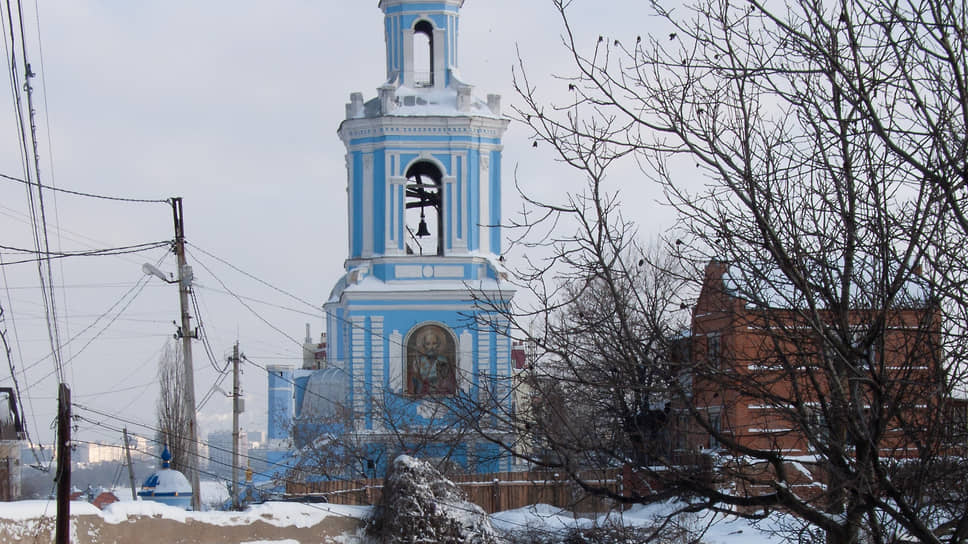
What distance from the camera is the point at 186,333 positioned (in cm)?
2319

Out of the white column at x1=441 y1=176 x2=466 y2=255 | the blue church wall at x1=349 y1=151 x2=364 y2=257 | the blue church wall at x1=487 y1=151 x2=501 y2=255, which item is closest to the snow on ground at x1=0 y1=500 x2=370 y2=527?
the white column at x1=441 y1=176 x2=466 y2=255

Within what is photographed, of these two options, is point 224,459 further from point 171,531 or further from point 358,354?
point 171,531

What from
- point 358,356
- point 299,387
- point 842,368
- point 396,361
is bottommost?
point 842,368

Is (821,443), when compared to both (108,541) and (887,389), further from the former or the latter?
(108,541)

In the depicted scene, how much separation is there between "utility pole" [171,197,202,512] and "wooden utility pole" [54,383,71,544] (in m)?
8.39

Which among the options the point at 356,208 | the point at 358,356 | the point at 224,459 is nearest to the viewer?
the point at 358,356

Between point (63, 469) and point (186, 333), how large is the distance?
9.17m

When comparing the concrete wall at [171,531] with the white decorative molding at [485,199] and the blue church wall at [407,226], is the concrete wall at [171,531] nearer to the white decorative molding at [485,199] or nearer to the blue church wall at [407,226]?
the blue church wall at [407,226]

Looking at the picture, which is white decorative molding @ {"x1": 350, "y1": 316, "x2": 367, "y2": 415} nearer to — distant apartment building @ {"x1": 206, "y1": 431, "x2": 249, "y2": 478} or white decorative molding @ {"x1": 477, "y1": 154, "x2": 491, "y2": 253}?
distant apartment building @ {"x1": 206, "y1": 431, "x2": 249, "y2": 478}

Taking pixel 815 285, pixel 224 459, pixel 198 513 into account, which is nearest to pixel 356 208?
pixel 198 513

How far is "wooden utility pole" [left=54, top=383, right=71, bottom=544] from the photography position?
14.1m

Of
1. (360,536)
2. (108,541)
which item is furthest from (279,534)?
(108,541)

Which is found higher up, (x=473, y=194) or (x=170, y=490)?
(x=473, y=194)

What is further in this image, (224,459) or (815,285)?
(224,459)
